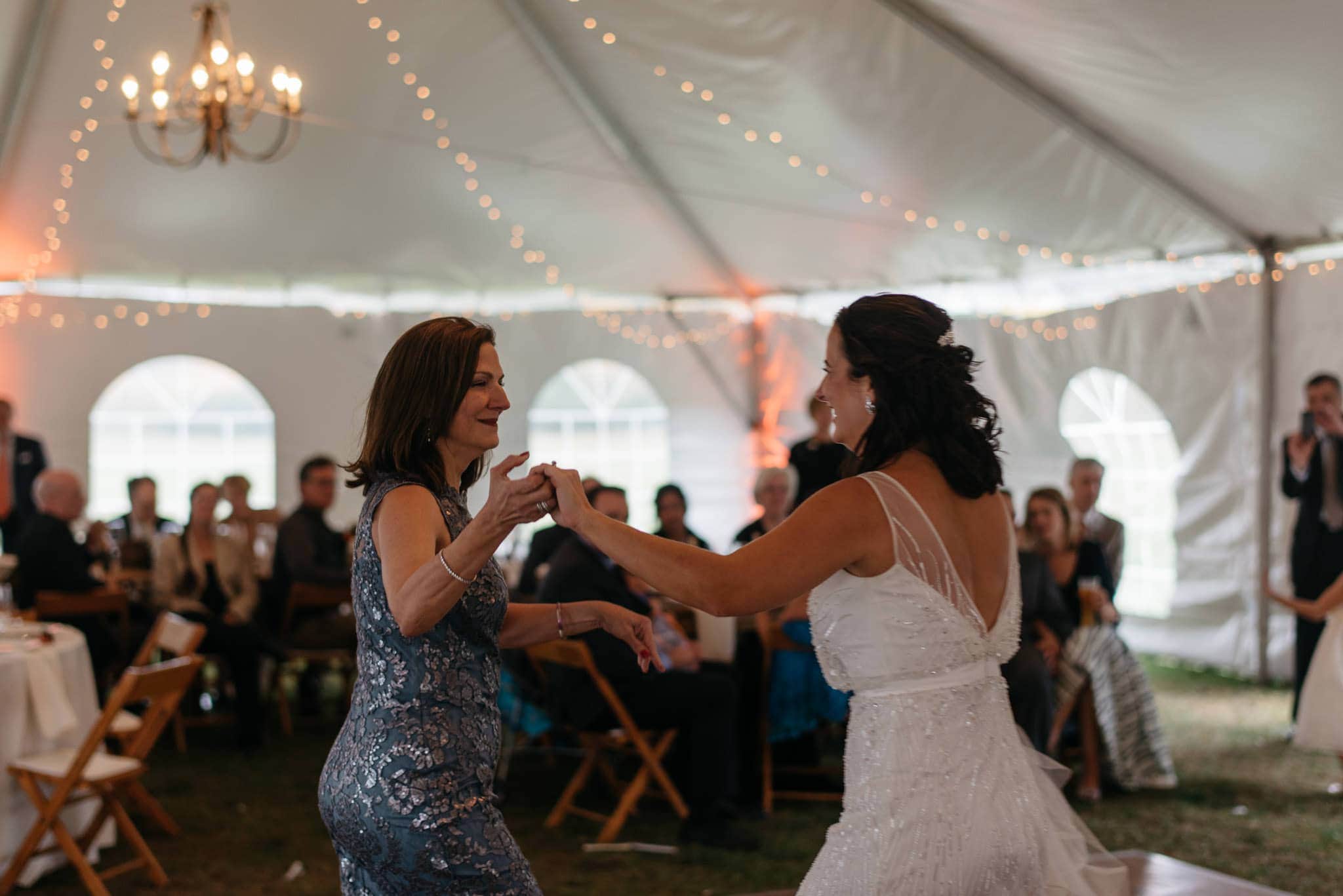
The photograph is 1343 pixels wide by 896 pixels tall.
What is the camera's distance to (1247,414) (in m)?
8.54

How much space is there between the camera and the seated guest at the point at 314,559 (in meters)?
7.19

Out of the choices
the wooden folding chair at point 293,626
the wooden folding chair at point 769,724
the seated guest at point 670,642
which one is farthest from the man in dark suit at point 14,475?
the wooden folding chair at point 769,724

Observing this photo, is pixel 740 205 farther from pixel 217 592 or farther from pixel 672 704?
pixel 672 704

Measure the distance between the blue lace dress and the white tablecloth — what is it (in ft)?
9.65

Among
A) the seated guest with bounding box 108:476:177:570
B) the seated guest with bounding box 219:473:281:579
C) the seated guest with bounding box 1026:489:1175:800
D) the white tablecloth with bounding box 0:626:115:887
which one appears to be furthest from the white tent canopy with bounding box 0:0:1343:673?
the white tablecloth with bounding box 0:626:115:887

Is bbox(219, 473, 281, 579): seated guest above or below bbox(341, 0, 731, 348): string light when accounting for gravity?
below

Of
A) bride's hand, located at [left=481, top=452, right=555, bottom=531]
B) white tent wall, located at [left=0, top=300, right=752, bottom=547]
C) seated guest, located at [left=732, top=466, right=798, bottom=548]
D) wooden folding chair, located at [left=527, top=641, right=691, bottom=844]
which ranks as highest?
white tent wall, located at [left=0, top=300, right=752, bottom=547]

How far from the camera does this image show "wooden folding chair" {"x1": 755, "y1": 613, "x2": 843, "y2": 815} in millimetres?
5418

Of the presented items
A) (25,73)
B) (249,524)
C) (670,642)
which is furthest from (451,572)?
(25,73)

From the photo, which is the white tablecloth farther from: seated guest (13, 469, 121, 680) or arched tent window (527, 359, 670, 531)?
arched tent window (527, 359, 670, 531)

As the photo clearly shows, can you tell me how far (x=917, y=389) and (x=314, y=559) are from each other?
5865mm

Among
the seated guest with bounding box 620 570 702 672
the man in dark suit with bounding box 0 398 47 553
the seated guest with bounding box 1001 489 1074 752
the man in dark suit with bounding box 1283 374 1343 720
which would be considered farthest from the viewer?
the man in dark suit with bounding box 0 398 47 553

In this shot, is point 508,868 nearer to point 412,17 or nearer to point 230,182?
point 412,17

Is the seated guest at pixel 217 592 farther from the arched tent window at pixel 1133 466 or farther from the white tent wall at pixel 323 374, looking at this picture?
the arched tent window at pixel 1133 466
